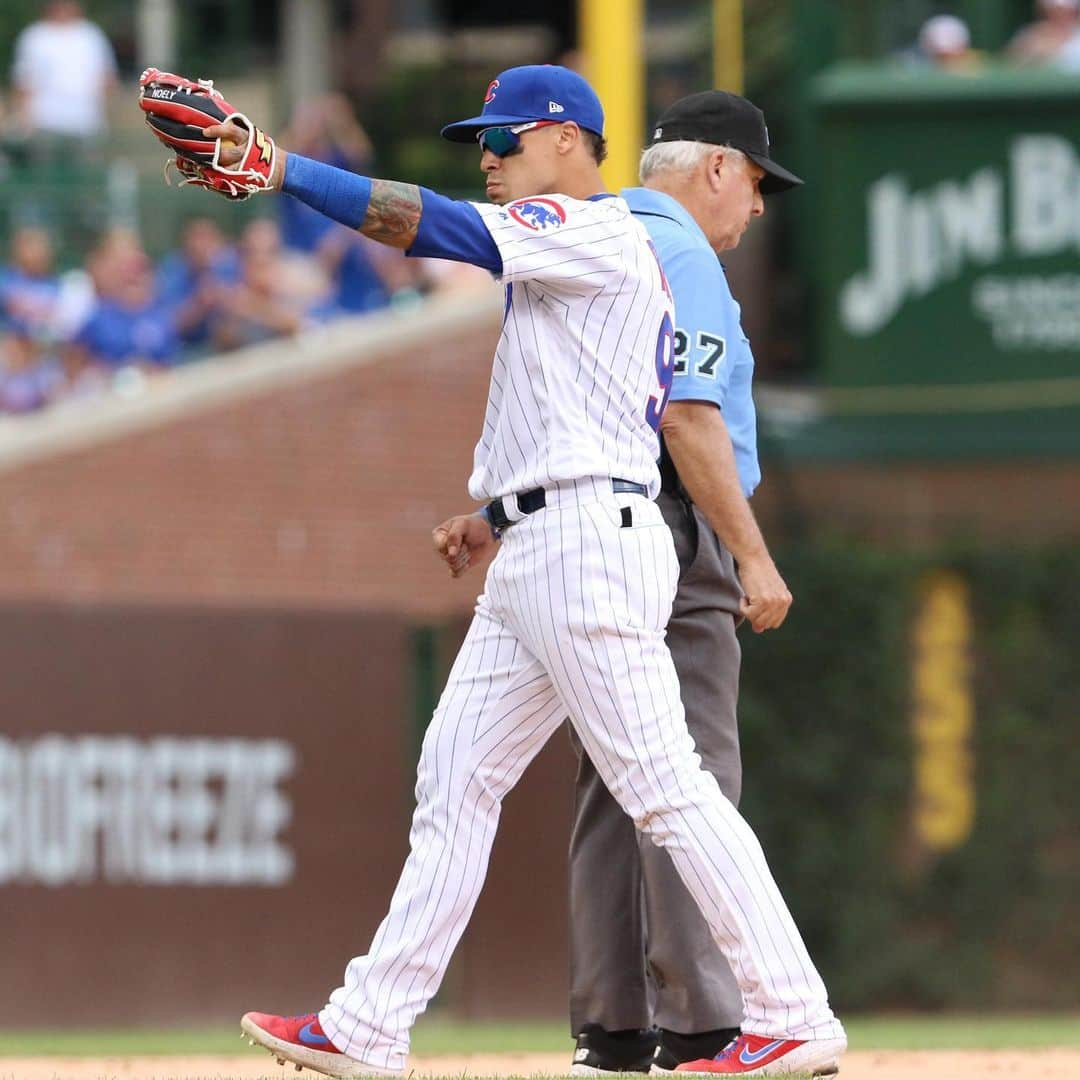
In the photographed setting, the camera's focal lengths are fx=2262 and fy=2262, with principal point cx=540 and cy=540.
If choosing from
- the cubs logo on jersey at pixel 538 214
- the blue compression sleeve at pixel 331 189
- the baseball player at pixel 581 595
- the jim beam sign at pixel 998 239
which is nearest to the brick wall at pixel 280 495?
the jim beam sign at pixel 998 239

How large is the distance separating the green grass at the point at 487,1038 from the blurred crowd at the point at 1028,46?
5.53 metres

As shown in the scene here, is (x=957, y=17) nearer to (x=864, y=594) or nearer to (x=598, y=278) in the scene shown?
(x=864, y=594)

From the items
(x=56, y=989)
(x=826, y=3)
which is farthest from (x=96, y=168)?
(x=56, y=989)

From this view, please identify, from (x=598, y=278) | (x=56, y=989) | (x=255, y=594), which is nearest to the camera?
(x=598, y=278)

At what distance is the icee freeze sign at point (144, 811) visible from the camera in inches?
410

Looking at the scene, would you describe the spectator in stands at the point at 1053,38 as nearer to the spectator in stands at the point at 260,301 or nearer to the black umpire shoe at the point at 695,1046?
the spectator in stands at the point at 260,301

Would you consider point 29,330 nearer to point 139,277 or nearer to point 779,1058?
point 139,277

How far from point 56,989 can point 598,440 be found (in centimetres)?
643

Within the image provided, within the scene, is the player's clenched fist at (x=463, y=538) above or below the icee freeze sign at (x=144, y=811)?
above

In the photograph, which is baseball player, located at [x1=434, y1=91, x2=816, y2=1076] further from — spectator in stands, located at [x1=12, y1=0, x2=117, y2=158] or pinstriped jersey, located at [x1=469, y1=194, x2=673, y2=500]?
spectator in stands, located at [x1=12, y1=0, x2=117, y2=158]

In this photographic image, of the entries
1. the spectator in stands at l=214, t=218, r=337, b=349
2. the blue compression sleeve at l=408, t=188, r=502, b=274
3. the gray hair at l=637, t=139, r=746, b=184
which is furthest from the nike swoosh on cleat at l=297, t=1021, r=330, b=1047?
the spectator in stands at l=214, t=218, r=337, b=349

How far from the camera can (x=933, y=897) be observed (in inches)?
535

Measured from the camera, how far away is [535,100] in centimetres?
477

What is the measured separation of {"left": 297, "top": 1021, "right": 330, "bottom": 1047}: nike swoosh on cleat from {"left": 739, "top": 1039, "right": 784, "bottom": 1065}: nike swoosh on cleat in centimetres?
89
